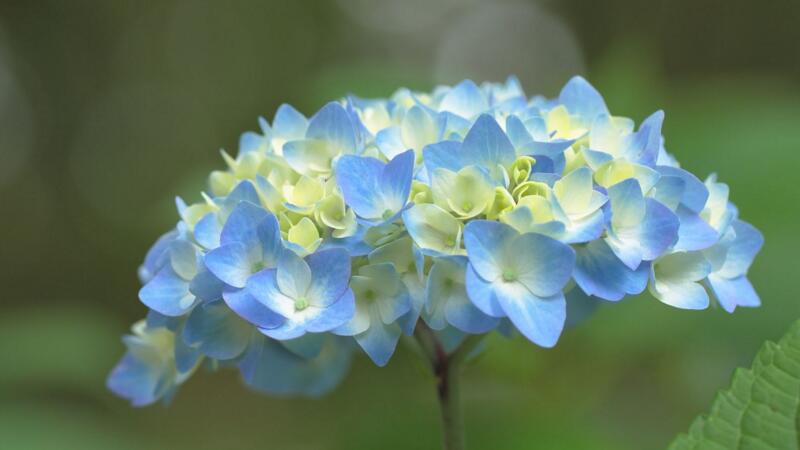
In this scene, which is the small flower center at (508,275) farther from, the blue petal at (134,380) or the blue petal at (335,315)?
the blue petal at (134,380)

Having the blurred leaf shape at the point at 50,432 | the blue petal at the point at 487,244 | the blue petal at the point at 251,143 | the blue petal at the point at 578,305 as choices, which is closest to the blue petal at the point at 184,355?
the blue petal at the point at 251,143

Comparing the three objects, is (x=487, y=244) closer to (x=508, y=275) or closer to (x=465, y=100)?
(x=508, y=275)

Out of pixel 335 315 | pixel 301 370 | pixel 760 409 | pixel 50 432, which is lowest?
pixel 50 432

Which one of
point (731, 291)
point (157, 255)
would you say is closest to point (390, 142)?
point (157, 255)

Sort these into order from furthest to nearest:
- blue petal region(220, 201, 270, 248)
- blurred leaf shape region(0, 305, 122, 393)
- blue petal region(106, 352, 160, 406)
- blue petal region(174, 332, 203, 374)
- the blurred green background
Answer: blurred leaf shape region(0, 305, 122, 393), the blurred green background, blue petal region(106, 352, 160, 406), blue petal region(174, 332, 203, 374), blue petal region(220, 201, 270, 248)

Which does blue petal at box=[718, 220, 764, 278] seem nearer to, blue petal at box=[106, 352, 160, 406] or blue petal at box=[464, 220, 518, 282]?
blue petal at box=[464, 220, 518, 282]

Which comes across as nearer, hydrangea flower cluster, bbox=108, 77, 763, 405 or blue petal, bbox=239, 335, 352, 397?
hydrangea flower cluster, bbox=108, 77, 763, 405

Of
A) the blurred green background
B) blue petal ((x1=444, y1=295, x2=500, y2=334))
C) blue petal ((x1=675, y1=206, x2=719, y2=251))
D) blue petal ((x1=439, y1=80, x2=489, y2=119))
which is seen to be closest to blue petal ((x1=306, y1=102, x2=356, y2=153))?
blue petal ((x1=439, y1=80, x2=489, y2=119))
